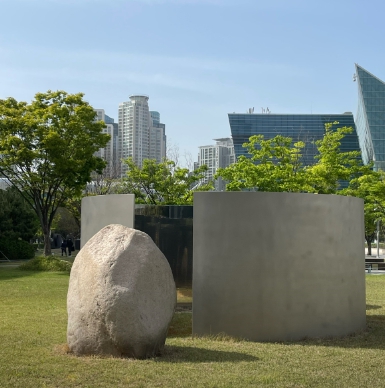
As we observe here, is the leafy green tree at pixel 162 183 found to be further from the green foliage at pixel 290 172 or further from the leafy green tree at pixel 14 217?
the leafy green tree at pixel 14 217

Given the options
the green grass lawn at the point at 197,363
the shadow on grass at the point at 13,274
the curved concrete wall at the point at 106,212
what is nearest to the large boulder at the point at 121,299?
the green grass lawn at the point at 197,363

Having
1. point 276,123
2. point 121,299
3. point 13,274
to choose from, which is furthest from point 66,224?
point 276,123

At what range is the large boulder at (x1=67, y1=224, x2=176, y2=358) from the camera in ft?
24.7

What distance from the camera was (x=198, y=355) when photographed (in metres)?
8.06

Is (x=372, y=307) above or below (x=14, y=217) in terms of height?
below

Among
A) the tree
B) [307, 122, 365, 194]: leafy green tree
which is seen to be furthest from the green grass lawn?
[307, 122, 365, 194]: leafy green tree

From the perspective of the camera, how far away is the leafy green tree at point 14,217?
3425 centimetres

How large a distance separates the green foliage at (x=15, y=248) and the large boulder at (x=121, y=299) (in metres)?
28.3

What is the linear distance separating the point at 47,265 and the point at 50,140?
17.6 ft

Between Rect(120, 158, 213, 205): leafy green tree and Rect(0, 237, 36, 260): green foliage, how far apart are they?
6.76 metres

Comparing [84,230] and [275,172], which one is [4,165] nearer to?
[275,172]

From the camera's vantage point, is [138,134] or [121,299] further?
[138,134]

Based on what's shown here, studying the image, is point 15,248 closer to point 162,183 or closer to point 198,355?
point 162,183

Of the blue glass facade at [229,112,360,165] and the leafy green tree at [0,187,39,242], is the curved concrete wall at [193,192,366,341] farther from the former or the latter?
the blue glass facade at [229,112,360,165]
